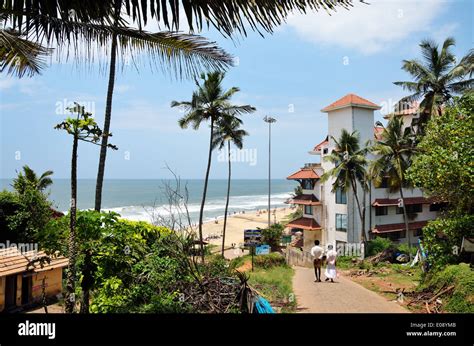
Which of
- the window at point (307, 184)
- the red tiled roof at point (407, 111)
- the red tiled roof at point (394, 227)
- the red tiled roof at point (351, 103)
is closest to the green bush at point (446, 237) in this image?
the red tiled roof at point (394, 227)

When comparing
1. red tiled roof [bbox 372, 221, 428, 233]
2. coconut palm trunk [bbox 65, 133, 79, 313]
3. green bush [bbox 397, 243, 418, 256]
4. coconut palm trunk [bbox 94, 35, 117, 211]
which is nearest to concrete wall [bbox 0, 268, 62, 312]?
coconut palm trunk [bbox 94, 35, 117, 211]

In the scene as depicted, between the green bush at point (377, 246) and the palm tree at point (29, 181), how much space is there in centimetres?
2090

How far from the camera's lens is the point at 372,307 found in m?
8.77

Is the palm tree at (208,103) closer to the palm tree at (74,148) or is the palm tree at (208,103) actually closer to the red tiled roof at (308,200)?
the red tiled roof at (308,200)

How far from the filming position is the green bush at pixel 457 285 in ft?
25.6

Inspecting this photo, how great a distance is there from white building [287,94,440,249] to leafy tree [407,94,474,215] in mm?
15476

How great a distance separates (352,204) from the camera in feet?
85.4

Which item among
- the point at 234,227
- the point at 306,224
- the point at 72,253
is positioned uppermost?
the point at 72,253

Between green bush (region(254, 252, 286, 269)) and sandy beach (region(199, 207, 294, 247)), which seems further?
sandy beach (region(199, 207, 294, 247))

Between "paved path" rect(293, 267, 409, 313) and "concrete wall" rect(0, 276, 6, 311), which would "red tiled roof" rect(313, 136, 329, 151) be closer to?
"paved path" rect(293, 267, 409, 313)

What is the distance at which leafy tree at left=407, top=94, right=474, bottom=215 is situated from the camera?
8.48 m

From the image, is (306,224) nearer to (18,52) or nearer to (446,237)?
(446,237)

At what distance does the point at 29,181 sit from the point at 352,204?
21.8 metres

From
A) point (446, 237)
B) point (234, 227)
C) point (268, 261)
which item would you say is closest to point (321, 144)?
point (268, 261)
